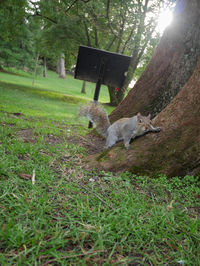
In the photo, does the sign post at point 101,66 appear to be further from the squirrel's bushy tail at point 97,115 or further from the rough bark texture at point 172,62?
the squirrel's bushy tail at point 97,115

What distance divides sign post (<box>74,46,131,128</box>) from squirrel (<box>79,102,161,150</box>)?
1347 mm

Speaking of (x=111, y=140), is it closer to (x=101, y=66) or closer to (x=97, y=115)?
(x=97, y=115)

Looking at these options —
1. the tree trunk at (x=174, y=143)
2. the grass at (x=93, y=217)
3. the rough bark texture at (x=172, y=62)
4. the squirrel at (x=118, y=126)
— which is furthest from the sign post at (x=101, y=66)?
the grass at (x=93, y=217)

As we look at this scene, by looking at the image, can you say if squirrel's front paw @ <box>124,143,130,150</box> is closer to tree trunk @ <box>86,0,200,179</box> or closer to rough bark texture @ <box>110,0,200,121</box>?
tree trunk @ <box>86,0,200,179</box>

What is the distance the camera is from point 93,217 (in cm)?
131

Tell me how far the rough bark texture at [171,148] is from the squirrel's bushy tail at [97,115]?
118cm

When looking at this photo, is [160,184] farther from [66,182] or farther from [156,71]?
[156,71]

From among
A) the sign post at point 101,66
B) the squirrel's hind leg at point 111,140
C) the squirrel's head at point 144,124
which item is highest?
the sign post at point 101,66

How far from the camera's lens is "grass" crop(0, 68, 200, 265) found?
1.04m

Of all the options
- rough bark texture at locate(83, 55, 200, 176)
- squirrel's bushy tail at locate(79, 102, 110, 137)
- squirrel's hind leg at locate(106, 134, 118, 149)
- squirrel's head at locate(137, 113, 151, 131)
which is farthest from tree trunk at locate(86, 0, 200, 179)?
squirrel's bushy tail at locate(79, 102, 110, 137)

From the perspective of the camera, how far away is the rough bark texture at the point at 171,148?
2064mm

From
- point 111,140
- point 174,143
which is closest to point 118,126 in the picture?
point 111,140

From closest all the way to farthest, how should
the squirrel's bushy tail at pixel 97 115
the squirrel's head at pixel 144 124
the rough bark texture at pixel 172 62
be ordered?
the squirrel's head at pixel 144 124 → the rough bark texture at pixel 172 62 → the squirrel's bushy tail at pixel 97 115

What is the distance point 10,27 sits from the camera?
1084 centimetres
